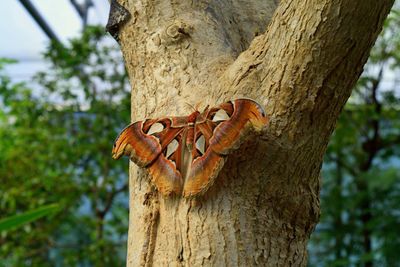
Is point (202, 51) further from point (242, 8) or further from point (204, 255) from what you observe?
point (204, 255)

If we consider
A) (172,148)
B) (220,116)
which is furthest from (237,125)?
(172,148)

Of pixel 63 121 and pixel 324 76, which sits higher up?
pixel 63 121

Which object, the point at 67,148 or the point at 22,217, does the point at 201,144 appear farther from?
the point at 67,148

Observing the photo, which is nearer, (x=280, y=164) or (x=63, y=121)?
(x=280, y=164)

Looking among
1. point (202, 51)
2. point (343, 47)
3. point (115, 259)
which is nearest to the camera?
point (343, 47)

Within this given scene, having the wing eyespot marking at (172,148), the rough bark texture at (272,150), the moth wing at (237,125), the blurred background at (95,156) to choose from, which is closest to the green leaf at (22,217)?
the rough bark texture at (272,150)

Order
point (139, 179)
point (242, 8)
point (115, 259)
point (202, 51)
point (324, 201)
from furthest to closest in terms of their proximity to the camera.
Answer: point (324, 201) → point (115, 259) → point (242, 8) → point (202, 51) → point (139, 179)

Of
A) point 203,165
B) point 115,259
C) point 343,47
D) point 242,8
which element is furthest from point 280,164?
point 115,259

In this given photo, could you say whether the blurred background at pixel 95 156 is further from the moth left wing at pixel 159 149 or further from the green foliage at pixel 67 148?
the moth left wing at pixel 159 149
